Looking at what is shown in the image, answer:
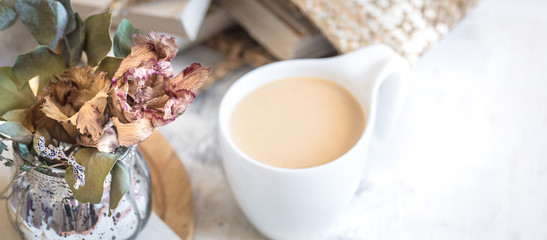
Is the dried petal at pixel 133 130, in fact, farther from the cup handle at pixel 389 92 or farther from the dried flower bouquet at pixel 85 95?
the cup handle at pixel 389 92

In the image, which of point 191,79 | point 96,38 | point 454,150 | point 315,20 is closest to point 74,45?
point 96,38

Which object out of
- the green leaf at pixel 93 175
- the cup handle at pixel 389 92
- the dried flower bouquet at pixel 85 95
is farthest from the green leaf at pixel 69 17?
the cup handle at pixel 389 92

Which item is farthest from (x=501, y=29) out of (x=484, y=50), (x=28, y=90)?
(x=28, y=90)

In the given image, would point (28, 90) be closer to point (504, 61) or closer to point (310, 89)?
point (310, 89)

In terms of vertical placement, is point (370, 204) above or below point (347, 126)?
below

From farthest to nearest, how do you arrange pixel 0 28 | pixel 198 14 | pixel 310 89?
pixel 198 14, pixel 310 89, pixel 0 28

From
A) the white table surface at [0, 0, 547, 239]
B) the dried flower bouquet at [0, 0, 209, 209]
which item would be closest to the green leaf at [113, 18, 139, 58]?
the dried flower bouquet at [0, 0, 209, 209]

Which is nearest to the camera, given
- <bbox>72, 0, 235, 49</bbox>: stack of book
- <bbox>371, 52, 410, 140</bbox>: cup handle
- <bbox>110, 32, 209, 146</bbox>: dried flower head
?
<bbox>110, 32, 209, 146</bbox>: dried flower head

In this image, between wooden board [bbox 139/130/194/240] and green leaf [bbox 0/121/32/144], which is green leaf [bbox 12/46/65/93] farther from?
wooden board [bbox 139/130/194/240]
